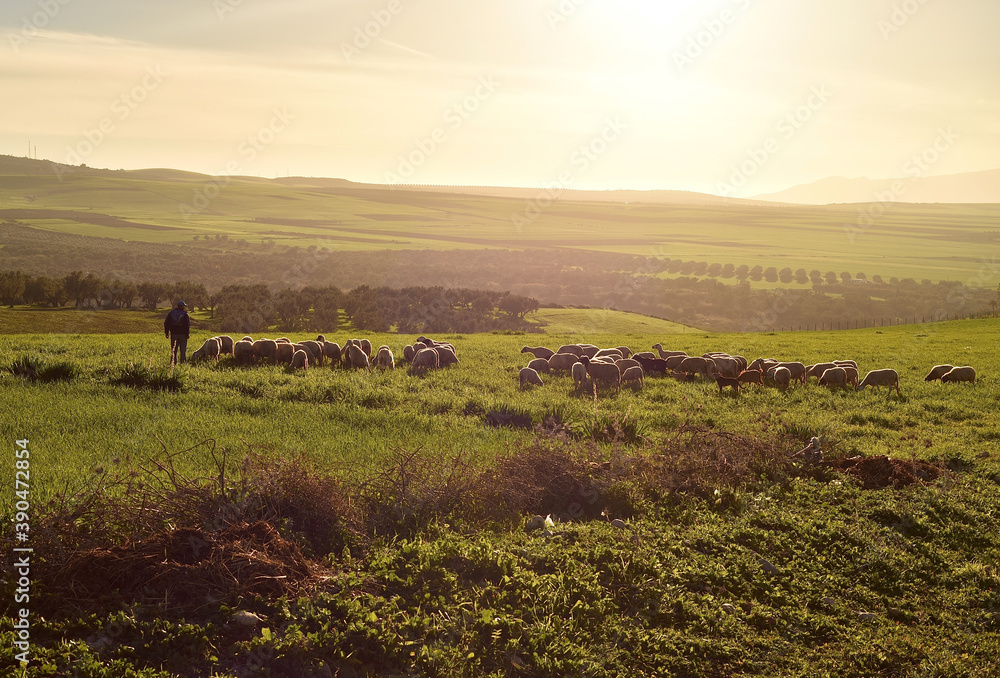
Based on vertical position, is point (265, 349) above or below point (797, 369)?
below

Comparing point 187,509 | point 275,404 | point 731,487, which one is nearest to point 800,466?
point 731,487

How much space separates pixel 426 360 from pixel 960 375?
17.8 metres

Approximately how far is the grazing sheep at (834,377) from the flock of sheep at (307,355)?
1237 centimetres

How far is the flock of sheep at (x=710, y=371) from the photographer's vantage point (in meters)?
19.2

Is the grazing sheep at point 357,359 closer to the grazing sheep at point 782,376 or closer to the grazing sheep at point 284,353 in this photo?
the grazing sheep at point 284,353

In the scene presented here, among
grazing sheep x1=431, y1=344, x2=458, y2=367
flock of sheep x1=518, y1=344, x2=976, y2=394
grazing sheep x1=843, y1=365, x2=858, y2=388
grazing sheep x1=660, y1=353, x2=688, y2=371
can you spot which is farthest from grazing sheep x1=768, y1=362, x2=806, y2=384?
grazing sheep x1=431, y1=344, x2=458, y2=367

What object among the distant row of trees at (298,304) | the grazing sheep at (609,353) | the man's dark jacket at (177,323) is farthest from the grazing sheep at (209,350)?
the distant row of trees at (298,304)

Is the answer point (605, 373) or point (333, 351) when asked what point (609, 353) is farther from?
point (333, 351)

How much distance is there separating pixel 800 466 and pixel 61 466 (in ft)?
39.0

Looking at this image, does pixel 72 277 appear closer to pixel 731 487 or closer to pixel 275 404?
pixel 275 404

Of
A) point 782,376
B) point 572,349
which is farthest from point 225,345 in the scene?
point 782,376

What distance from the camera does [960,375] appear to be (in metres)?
20.2

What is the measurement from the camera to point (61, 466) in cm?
870

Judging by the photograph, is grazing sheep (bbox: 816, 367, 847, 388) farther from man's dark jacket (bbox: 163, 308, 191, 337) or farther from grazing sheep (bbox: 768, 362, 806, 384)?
man's dark jacket (bbox: 163, 308, 191, 337)
